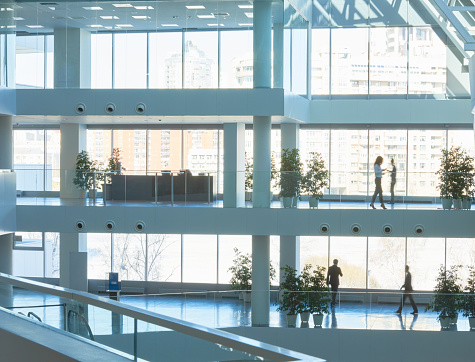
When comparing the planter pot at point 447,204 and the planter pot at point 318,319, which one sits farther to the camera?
the planter pot at point 447,204

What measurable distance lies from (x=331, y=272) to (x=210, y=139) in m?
8.78

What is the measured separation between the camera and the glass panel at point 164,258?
96.7ft

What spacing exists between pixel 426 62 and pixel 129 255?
1410 cm

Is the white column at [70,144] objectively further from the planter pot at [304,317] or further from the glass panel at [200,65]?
the planter pot at [304,317]

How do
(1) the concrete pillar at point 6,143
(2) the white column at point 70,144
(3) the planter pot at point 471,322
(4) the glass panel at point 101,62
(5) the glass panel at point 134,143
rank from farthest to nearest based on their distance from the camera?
(5) the glass panel at point 134,143 < (2) the white column at point 70,144 < (1) the concrete pillar at point 6,143 < (4) the glass panel at point 101,62 < (3) the planter pot at point 471,322

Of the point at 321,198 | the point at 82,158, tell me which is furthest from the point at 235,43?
the point at 82,158

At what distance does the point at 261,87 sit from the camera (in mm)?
20344

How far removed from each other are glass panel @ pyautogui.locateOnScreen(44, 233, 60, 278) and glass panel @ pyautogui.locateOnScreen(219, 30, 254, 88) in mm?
13659

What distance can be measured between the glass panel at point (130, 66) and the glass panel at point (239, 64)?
2.31m

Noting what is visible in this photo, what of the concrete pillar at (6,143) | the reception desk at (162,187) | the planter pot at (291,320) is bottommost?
the planter pot at (291,320)

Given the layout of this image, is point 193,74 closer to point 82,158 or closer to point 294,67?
point 294,67

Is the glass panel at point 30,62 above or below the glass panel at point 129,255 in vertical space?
above

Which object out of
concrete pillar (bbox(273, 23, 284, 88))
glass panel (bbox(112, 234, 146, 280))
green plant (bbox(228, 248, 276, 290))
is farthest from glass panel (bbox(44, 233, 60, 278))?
concrete pillar (bbox(273, 23, 284, 88))

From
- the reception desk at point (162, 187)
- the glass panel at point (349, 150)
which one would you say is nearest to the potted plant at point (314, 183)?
the reception desk at point (162, 187)
